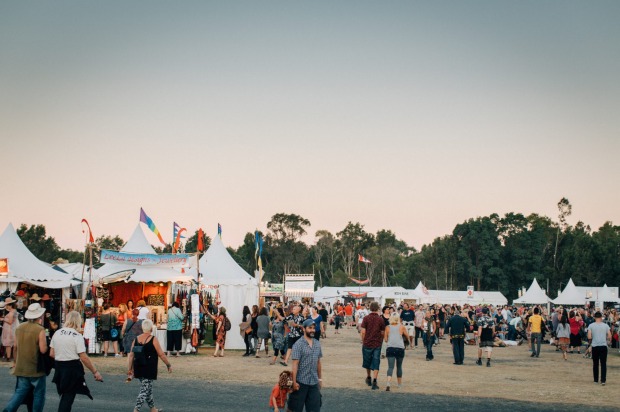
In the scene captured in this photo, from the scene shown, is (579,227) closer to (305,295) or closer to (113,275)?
(305,295)

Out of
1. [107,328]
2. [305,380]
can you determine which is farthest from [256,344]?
[305,380]

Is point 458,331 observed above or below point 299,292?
above

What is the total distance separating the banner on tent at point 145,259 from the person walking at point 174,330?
8.38 ft

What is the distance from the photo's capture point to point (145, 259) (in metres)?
21.2

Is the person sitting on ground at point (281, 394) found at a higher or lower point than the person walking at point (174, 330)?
higher

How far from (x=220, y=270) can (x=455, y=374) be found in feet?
39.8

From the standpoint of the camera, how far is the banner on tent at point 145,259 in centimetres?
2062

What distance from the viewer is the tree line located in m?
80.5

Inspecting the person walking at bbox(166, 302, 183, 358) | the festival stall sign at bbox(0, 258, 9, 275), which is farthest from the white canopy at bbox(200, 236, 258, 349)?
the festival stall sign at bbox(0, 258, 9, 275)

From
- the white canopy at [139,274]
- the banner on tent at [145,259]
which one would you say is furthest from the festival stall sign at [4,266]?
the banner on tent at [145,259]

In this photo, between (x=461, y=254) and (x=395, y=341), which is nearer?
(x=395, y=341)

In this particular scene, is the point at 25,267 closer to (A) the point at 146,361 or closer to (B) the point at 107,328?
(B) the point at 107,328

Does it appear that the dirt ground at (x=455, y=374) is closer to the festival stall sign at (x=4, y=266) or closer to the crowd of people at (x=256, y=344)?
the crowd of people at (x=256, y=344)

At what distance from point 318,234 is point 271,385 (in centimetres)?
8979
